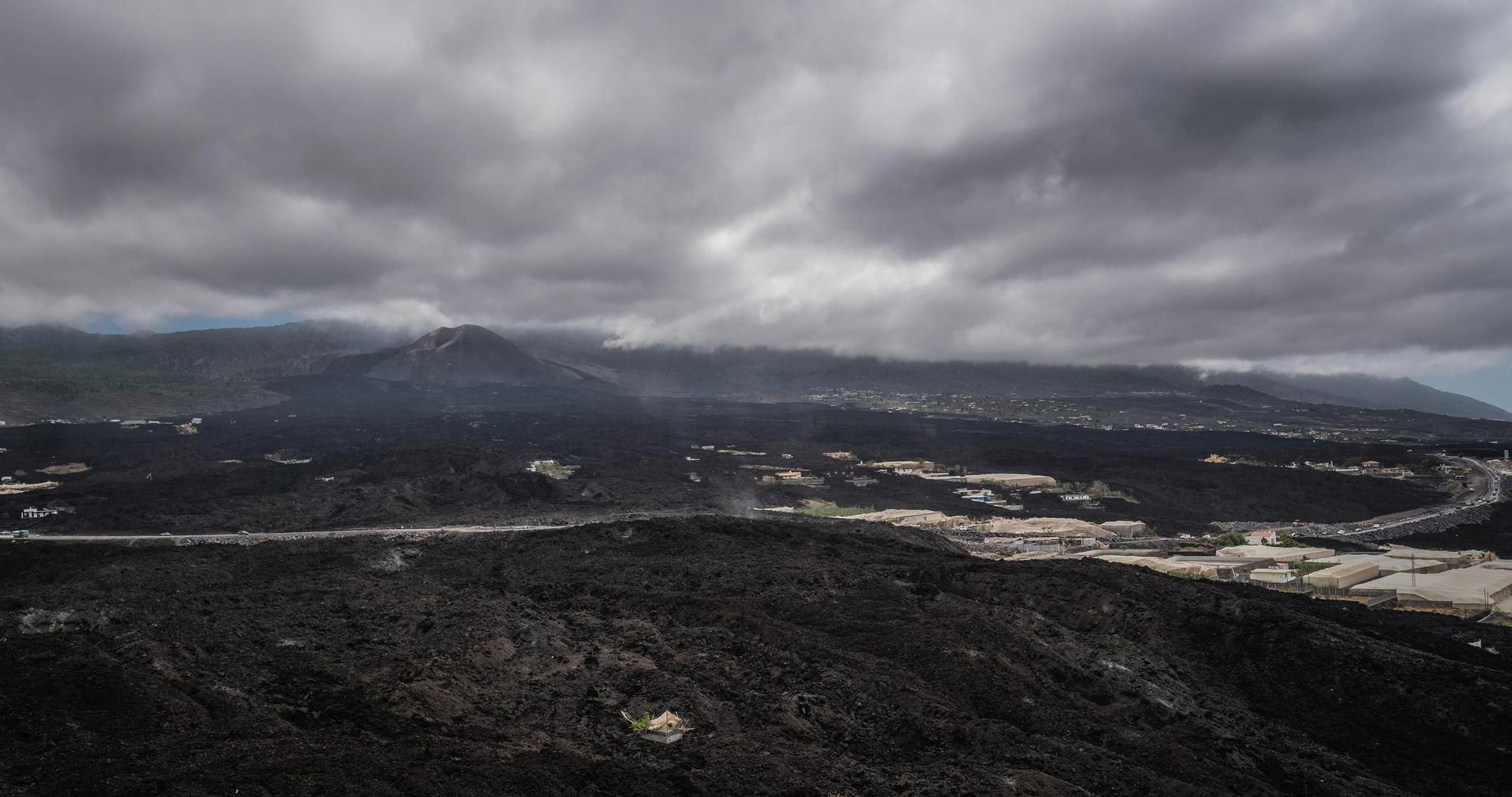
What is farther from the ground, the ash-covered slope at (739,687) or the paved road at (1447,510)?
the ash-covered slope at (739,687)

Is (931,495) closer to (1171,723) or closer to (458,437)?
(1171,723)

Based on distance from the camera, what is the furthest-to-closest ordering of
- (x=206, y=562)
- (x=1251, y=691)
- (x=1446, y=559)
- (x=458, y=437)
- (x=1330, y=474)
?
(x=458, y=437), (x=1330, y=474), (x=1446, y=559), (x=206, y=562), (x=1251, y=691)

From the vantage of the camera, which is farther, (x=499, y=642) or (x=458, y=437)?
(x=458, y=437)

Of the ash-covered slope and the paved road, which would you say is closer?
the ash-covered slope

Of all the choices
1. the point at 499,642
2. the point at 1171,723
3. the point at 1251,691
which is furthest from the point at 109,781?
the point at 1251,691

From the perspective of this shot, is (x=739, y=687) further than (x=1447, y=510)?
No

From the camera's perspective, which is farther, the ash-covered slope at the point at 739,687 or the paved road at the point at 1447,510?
the paved road at the point at 1447,510

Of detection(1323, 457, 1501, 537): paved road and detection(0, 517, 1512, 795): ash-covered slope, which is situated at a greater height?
detection(0, 517, 1512, 795): ash-covered slope

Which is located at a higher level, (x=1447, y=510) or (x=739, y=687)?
(x=739, y=687)
